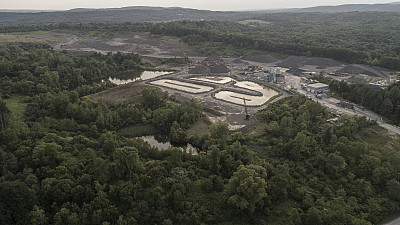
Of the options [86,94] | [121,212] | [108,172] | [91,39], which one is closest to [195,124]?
[108,172]

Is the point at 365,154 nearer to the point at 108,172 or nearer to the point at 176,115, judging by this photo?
the point at 176,115

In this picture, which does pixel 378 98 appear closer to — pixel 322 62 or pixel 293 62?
pixel 322 62

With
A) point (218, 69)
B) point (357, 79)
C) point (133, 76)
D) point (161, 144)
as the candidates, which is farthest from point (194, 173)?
point (133, 76)

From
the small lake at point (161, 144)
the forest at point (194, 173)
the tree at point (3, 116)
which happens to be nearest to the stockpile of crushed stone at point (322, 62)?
the forest at point (194, 173)

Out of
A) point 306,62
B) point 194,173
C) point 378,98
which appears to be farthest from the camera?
point 306,62

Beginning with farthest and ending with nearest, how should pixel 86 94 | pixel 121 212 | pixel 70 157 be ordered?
pixel 86 94
pixel 70 157
pixel 121 212

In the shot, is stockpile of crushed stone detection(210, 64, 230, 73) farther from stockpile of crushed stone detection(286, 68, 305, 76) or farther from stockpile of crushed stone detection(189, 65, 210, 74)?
stockpile of crushed stone detection(286, 68, 305, 76)

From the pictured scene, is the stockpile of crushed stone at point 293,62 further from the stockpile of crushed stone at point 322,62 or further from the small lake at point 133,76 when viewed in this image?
the small lake at point 133,76
